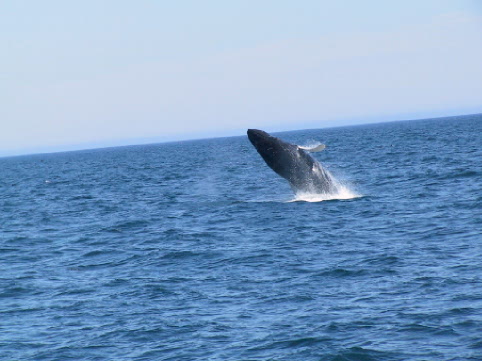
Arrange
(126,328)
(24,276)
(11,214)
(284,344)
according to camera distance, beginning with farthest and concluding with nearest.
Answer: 1. (11,214)
2. (24,276)
3. (126,328)
4. (284,344)

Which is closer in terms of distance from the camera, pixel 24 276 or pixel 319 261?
pixel 319 261

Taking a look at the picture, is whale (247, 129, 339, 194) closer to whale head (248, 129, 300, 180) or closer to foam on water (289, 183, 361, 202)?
whale head (248, 129, 300, 180)

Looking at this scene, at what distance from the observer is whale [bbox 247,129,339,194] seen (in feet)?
76.1

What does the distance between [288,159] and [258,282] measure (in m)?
8.27

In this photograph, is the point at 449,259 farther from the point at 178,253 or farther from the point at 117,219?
the point at 117,219

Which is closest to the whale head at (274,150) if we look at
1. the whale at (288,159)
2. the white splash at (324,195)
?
the whale at (288,159)

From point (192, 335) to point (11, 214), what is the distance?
2632cm

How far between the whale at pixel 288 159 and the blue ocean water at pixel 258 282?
3.81 feet

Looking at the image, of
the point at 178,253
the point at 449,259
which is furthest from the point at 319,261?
the point at 178,253

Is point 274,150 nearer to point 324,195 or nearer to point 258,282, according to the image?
point 324,195

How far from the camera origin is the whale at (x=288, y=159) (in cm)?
2320

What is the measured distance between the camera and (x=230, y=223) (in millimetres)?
24859

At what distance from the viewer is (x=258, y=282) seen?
15859 mm

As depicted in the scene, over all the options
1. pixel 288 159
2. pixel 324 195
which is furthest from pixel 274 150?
pixel 324 195
